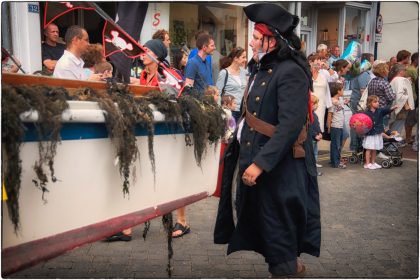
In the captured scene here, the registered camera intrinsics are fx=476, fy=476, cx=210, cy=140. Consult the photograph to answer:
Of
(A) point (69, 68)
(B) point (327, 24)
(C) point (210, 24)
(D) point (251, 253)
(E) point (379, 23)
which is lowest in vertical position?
(D) point (251, 253)

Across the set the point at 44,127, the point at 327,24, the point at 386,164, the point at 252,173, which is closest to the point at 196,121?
the point at 252,173

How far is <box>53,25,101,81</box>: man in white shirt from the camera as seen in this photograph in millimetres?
4293

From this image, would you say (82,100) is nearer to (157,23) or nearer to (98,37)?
(98,37)

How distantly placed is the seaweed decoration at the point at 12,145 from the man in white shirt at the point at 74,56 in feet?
7.85

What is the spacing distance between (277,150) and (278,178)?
0.84 ft

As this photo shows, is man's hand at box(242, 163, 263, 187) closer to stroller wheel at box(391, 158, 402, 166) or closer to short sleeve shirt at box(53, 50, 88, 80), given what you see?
short sleeve shirt at box(53, 50, 88, 80)

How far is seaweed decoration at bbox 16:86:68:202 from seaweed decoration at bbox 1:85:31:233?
0.22ft

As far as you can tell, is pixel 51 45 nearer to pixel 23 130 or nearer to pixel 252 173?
pixel 252 173

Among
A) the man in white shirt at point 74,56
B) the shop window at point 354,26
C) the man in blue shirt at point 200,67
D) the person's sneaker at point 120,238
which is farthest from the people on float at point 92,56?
the shop window at point 354,26

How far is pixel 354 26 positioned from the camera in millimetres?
14586

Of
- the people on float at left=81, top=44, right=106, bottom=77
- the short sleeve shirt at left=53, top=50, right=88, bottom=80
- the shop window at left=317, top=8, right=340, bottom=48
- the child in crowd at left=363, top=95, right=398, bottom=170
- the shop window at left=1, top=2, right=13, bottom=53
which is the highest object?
the shop window at left=317, top=8, right=340, bottom=48

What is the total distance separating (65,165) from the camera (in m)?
2.18

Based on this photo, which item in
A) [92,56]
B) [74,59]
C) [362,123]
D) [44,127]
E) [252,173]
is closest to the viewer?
[44,127]

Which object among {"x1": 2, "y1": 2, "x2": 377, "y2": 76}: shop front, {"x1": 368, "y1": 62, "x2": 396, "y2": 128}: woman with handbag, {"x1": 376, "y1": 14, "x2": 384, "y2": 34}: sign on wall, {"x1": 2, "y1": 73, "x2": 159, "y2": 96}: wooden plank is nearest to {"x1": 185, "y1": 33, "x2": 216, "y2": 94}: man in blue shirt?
{"x1": 2, "y1": 2, "x2": 377, "y2": 76}: shop front
